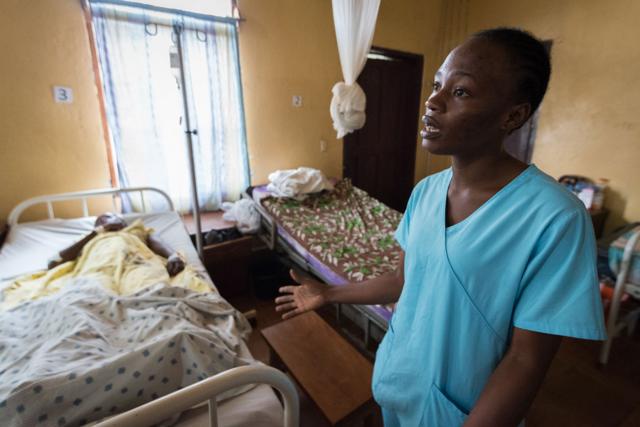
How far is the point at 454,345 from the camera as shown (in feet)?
2.26

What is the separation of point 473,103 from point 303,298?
2.24 ft

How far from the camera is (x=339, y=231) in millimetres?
2541

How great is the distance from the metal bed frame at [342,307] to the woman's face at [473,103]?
4.09 feet

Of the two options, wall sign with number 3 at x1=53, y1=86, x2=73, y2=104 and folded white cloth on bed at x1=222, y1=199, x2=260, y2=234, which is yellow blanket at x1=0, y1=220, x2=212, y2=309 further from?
wall sign with number 3 at x1=53, y1=86, x2=73, y2=104

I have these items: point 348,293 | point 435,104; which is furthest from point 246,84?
point 435,104

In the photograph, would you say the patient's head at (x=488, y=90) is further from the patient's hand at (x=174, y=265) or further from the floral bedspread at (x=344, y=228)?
the patient's hand at (x=174, y=265)

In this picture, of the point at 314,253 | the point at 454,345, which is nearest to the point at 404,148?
the point at 314,253

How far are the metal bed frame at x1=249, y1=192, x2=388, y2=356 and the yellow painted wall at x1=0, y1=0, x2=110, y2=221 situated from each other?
134cm

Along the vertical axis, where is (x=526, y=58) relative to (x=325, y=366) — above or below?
above

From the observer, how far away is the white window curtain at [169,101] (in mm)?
2451

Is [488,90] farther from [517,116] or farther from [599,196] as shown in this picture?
[599,196]

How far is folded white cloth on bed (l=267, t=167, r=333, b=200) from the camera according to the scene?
9.70 feet

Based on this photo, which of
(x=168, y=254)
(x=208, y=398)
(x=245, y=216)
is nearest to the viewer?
(x=208, y=398)

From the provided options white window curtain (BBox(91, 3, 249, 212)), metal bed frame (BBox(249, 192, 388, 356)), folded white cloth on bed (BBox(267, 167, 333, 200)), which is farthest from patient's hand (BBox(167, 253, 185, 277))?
folded white cloth on bed (BBox(267, 167, 333, 200))
